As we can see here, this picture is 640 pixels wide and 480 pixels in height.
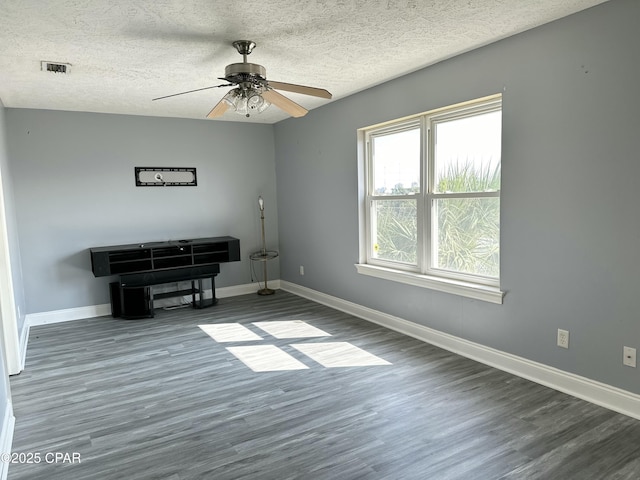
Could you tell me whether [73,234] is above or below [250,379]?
above

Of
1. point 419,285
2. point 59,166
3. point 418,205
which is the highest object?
point 59,166

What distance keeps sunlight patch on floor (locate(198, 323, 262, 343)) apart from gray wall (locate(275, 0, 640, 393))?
1.68m

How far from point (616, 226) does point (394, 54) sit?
193cm

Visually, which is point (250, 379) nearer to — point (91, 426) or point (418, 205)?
point (91, 426)

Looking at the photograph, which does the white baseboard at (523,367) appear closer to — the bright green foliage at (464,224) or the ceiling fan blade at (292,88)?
the bright green foliage at (464,224)

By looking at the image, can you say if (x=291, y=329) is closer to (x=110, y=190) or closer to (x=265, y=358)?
(x=265, y=358)

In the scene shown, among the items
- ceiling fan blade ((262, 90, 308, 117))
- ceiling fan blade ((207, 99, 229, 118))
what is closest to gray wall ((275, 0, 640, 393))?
ceiling fan blade ((262, 90, 308, 117))

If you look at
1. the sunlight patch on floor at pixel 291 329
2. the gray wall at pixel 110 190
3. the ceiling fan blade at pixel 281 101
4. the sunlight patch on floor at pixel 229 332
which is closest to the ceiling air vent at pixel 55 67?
the ceiling fan blade at pixel 281 101

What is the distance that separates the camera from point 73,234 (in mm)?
4957

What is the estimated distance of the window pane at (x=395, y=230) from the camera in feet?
13.4

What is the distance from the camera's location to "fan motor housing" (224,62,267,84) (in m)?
2.75

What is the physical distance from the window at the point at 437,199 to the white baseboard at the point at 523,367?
0.42 metres

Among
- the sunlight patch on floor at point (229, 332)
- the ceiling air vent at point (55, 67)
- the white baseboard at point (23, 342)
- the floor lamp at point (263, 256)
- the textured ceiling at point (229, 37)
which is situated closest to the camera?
the textured ceiling at point (229, 37)

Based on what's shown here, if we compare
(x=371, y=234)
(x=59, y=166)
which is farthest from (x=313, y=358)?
(x=59, y=166)
